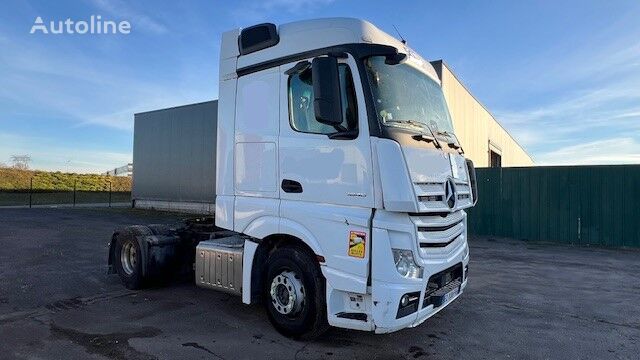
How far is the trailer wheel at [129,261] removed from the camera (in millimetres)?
6332

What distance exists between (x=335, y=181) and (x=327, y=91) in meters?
0.89

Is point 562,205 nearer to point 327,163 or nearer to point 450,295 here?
point 450,295

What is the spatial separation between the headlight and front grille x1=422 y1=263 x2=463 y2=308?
0.91ft

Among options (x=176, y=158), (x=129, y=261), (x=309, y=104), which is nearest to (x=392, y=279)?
(x=309, y=104)

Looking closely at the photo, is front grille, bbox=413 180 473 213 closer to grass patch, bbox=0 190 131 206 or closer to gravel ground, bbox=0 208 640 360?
gravel ground, bbox=0 208 640 360

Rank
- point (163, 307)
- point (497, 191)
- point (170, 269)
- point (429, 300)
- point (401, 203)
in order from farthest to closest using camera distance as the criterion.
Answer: point (497, 191)
point (170, 269)
point (163, 307)
point (429, 300)
point (401, 203)

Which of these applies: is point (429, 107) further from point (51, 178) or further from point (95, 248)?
point (51, 178)

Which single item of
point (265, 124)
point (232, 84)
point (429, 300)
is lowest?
point (429, 300)

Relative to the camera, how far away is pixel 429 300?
4.11 metres

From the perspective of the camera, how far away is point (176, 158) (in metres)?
23.3

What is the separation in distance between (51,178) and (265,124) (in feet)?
141

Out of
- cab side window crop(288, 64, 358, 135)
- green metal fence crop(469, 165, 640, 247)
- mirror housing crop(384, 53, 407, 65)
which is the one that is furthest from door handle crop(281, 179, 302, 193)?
green metal fence crop(469, 165, 640, 247)

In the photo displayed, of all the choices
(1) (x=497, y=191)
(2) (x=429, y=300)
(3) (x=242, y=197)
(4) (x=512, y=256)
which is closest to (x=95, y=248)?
(3) (x=242, y=197)

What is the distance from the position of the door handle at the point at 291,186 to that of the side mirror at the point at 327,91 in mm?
871
